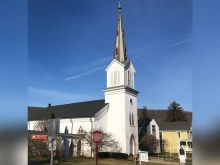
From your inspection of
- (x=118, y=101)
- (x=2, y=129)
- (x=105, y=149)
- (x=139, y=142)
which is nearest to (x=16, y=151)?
(x=2, y=129)

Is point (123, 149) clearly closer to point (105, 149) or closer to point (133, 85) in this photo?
point (105, 149)

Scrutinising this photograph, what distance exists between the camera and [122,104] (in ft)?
49.0

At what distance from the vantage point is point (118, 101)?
15148 millimetres

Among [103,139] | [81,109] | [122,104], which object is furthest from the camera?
[81,109]

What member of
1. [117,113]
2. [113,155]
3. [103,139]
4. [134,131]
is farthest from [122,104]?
[113,155]

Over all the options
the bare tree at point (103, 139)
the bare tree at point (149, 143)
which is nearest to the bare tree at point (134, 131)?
the bare tree at point (149, 143)

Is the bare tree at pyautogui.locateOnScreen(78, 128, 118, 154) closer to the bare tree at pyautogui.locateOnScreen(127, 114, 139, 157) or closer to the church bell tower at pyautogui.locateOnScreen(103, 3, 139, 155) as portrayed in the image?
the church bell tower at pyautogui.locateOnScreen(103, 3, 139, 155)

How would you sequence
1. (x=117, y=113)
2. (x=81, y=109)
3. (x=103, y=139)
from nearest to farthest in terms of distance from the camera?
(x=103, y=139)
(x=117, y=113)
(x=81, y=109)

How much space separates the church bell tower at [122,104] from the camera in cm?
1440

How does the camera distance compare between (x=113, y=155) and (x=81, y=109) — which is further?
(x=81, y=109)

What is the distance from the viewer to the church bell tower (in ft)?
47.2

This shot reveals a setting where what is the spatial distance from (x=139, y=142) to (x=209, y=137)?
580 inches

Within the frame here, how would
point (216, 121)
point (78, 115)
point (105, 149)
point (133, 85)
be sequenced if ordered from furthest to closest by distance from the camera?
point (78, 115)
point (133, 85)
point (105, 149)
point (216, 121)

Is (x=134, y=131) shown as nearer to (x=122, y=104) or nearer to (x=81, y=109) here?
(x=122, y=104)
